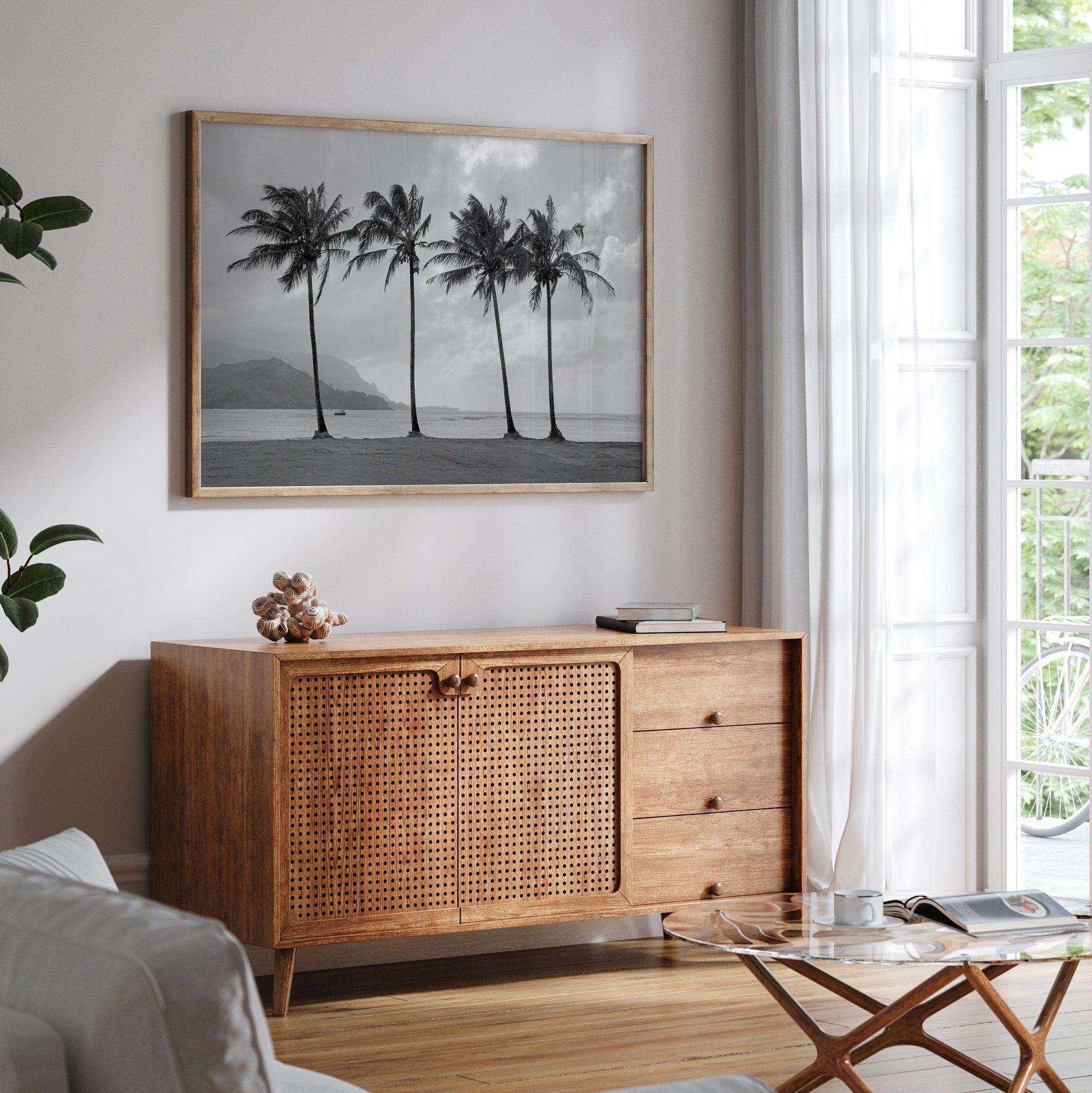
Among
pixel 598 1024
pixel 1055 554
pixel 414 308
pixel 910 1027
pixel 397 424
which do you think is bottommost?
pixel 598 1024

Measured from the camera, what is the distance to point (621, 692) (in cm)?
391

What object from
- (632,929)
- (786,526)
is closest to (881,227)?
(786,526)

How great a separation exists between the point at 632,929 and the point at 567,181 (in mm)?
2028

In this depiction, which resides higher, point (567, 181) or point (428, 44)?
point (428, 44)

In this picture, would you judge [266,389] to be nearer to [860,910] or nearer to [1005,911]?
[860,910]

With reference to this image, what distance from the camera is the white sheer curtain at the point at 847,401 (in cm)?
418

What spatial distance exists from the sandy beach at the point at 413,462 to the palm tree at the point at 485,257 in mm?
101

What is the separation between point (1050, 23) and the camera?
14.5ft

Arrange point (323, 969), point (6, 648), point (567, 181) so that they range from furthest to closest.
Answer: point (567, 181) → point (323, 969) → point (6, 648)

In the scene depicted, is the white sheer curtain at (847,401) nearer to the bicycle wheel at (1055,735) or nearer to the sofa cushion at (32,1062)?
the bicycle wheel at (1055,735)

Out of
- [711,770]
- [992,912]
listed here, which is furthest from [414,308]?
[992,912]

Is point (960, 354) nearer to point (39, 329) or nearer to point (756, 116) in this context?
point (756, 116)

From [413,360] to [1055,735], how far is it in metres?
2.00

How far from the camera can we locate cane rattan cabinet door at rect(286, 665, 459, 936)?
140 inches
